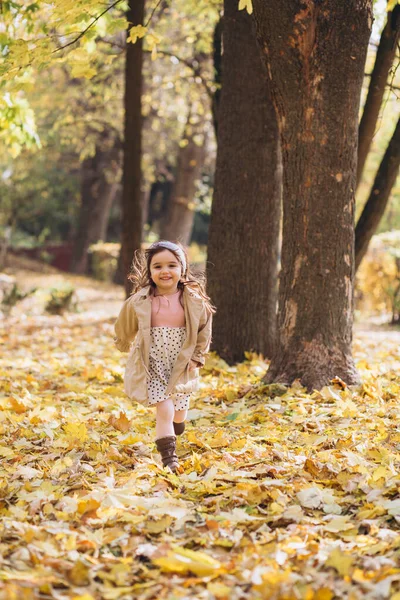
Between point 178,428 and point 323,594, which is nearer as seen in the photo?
point 323,594

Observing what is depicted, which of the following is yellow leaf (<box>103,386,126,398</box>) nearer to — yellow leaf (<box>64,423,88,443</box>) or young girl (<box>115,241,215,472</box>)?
yellow leaf (<box>64,423,88,443</box>)

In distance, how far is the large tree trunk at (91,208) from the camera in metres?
22.5

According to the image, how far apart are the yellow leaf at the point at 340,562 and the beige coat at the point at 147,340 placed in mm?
1807

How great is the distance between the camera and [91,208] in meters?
23.1

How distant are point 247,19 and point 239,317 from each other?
3044mm

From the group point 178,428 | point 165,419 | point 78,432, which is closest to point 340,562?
point 165,419

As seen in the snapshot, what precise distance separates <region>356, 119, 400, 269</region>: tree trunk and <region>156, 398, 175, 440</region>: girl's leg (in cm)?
413

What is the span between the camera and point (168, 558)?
9.15 ft

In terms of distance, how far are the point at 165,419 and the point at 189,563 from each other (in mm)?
1604

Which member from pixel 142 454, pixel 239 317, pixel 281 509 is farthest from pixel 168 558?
pixel 239 317

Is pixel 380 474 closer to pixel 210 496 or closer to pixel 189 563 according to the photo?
pixel 210 496

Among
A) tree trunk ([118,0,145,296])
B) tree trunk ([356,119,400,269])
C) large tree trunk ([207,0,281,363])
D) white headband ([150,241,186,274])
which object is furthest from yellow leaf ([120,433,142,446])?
tree trunk ([118,0,145,296])

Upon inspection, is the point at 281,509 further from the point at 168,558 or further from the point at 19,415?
the point at 19,415

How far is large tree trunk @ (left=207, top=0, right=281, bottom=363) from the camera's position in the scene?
7289 millimetres
